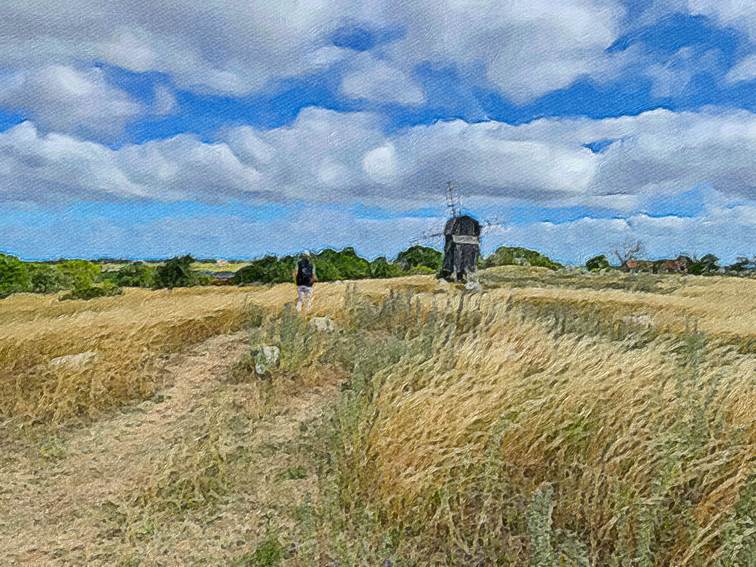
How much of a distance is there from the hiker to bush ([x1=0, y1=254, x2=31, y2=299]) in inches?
2184

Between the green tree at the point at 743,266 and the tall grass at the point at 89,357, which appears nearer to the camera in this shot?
the tall grass at the point at 89,357

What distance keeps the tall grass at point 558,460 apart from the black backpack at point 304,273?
9.43 m

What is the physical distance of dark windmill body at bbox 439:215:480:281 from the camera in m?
40.8

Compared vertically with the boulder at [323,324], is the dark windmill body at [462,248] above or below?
above

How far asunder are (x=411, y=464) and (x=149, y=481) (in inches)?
103

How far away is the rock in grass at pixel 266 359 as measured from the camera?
9.28 metres

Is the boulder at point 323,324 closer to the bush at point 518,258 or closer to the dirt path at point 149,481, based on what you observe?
the dirt path at point 149,481

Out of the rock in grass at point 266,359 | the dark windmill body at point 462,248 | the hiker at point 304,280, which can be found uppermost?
the dark windmill body at point 462,248

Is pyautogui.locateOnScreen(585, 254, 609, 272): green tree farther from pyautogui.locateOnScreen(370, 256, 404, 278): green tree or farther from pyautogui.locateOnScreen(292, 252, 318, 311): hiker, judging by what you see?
pyautogui.locateOnScreen(292, 252, 318, 311): hiker

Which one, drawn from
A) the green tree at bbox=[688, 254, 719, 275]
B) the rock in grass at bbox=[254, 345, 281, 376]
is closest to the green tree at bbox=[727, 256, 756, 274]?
the green tree at bbox=[688, 254, 719, 275]

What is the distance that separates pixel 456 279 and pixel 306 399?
32.4m

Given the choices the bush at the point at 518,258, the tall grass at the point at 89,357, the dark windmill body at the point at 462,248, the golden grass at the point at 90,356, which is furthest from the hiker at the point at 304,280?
the bush at the point at 518,258

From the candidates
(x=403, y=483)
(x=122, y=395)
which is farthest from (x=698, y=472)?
(x=122, y=395)

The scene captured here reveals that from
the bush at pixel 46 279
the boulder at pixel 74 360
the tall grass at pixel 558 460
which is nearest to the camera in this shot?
the tall grass at pixel 558 460
